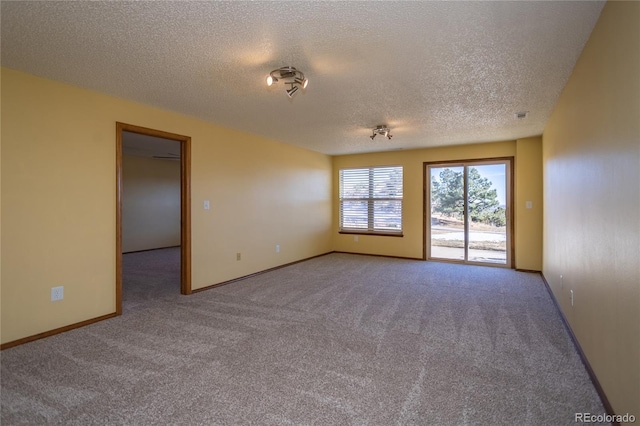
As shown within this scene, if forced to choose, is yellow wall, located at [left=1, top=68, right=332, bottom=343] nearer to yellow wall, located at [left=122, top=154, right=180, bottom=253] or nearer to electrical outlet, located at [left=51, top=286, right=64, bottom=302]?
electrical outlet, located at [left=51, top=286, right=64, bottom=302]

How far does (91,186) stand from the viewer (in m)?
3.21

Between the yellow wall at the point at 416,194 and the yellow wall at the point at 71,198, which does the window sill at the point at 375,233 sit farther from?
the yellow wall at the point at 71,198

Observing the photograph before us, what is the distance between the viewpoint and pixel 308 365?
7.69 feet

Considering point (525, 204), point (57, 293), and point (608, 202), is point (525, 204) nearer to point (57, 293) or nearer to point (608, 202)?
point (608, 202)

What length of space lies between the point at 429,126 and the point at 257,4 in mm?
3415

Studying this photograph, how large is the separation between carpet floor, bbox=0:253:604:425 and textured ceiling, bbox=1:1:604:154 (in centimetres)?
232

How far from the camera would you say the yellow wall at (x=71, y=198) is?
2697 millimetres

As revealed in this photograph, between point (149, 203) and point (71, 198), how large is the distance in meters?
5.52

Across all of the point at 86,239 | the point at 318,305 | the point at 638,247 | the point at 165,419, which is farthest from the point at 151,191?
the point at 638,247

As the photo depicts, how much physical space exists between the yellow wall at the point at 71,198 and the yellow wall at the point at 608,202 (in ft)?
13.5

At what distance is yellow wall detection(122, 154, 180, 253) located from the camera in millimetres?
7699

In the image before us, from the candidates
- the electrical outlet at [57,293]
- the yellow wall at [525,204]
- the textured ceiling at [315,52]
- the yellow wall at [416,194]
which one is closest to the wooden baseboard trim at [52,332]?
the electrical outlet at [57,293]

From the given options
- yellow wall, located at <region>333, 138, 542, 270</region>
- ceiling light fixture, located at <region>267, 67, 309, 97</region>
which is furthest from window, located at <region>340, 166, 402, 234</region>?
ceiling light fixture, located at <region>267, 67, 309, 97</region>

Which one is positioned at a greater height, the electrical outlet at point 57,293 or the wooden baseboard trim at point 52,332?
the electrical outlet at point 57,293
